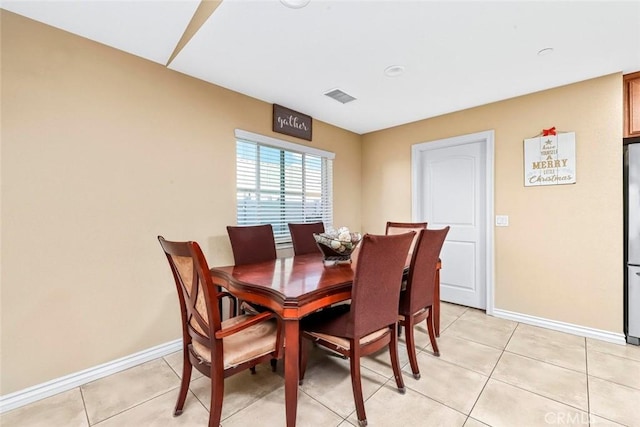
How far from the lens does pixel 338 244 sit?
210 cm

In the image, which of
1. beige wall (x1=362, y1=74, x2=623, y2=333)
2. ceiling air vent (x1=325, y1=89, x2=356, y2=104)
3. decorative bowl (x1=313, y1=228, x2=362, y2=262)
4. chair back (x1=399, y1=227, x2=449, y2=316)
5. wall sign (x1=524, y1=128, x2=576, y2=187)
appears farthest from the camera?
ceiling air vent (x1=325, y1=89, x2=356, y2=104)

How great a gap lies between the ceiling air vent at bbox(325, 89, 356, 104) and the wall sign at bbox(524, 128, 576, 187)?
1869mm

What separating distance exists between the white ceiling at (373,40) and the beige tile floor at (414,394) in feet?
7.66

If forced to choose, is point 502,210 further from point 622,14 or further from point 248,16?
point 248,16

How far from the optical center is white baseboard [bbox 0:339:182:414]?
167 cm

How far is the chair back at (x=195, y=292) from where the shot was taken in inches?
50.4

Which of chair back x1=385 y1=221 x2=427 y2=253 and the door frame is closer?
chair back x1=385 y1=221 x2=427 y2=253

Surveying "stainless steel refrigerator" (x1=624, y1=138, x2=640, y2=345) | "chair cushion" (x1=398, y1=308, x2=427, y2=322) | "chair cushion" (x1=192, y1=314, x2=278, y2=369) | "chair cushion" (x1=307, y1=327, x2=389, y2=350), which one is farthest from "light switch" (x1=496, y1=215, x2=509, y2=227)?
"chair cushion" (x1=192, y1=314, x2=278, y2=369)

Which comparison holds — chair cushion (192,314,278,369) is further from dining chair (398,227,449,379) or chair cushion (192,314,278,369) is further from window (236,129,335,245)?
window (236,129,335,245)

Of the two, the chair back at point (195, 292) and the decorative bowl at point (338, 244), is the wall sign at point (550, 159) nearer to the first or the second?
the decorative bowl at point (338, 244)

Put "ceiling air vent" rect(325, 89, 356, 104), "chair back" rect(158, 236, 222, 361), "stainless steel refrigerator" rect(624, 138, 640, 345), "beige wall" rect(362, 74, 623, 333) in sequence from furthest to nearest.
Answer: "ceiling air vent" rect(325, 89, 356, 104)
"beige wall" rect(362, 74, 623, 333)
"stainless steel refrigerator" rect(624, 138, 640, 345)
"chair back" rect(158, 236, 222, 361)

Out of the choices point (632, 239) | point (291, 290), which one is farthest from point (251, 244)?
point (632, 239)

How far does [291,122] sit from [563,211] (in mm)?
2921

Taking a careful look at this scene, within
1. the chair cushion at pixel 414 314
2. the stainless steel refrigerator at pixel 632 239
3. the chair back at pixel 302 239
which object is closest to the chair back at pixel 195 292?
the chair cushion at pixel 414 314
